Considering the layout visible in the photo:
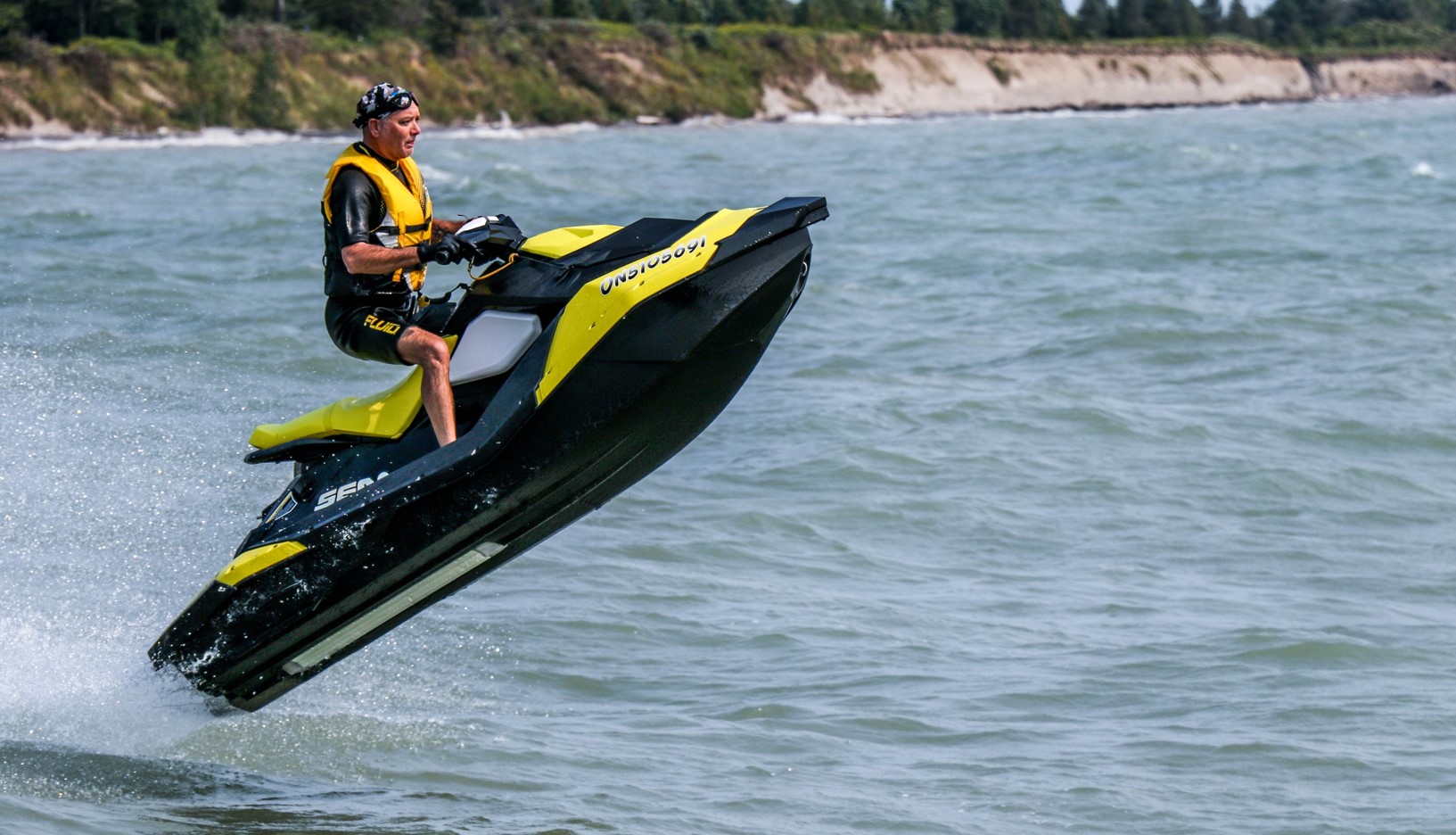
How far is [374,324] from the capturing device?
4.98m

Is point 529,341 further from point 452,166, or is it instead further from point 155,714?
point 452,166

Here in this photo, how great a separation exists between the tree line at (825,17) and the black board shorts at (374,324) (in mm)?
44846

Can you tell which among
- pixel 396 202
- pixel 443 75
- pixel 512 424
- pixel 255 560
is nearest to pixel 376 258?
pixel 396 202

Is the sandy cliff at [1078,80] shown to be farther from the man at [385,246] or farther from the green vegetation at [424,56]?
the man at [385,246]

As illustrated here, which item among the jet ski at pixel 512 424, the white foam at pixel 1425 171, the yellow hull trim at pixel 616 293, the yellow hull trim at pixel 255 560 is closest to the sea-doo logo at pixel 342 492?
the jet ski at pixel 512 424

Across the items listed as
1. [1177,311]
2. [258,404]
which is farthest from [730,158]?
[258,404]

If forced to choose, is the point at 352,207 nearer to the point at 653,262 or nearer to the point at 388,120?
the point at 388,120

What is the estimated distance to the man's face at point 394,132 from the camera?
4871 mm

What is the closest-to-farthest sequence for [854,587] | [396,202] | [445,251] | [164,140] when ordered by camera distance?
[445,251], [396,202], [854,587], [164,140]

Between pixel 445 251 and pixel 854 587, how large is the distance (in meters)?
3.48

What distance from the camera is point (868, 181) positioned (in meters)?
30.0

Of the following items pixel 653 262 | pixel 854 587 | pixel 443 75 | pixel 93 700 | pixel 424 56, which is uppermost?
pixel 424 56

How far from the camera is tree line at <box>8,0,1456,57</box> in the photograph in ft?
165

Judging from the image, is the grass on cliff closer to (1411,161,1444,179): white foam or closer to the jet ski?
(1411,161,1444,179): white foam
